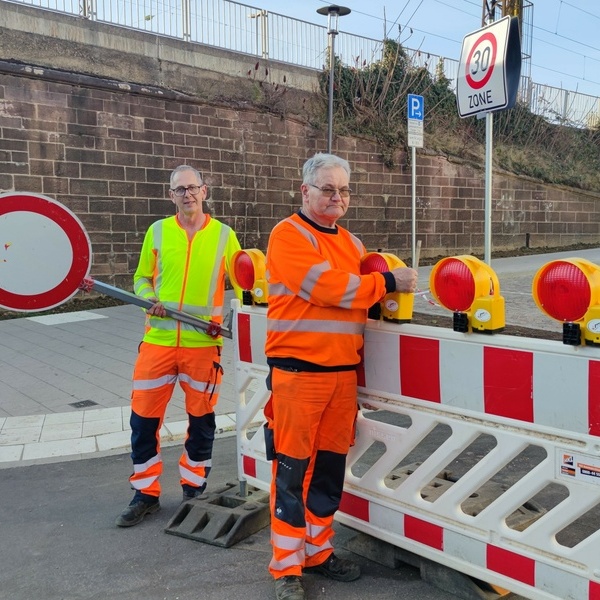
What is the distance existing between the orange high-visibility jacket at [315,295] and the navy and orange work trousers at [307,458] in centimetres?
12

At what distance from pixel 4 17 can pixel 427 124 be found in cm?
1102

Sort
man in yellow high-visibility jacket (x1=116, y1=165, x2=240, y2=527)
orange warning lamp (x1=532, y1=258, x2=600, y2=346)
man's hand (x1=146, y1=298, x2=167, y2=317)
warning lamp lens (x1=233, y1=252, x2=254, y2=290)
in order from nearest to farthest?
orange warning lamp (x1=532, y1=258, x2=600, y2=346) → warning lamp lens (x1=233, y1=252, x2=254, y2=290) → man's hand (x1=146, y1=298, x2=167, y2=317) → man in yellow high-visibility jacket (x1=116, y1=165, x2=240, y2=527)

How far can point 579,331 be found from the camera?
7.36ft

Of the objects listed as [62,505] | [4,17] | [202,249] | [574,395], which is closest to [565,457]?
[574,395]

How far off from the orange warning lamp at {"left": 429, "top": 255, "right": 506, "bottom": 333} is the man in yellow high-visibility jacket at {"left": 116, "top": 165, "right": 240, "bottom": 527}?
1.68m

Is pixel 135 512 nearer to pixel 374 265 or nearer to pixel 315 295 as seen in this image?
pixel 315 295

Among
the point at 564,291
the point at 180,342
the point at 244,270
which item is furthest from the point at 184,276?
the point at 564,291

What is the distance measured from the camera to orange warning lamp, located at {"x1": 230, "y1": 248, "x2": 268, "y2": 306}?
350 cm

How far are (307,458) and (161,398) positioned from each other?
121 cm

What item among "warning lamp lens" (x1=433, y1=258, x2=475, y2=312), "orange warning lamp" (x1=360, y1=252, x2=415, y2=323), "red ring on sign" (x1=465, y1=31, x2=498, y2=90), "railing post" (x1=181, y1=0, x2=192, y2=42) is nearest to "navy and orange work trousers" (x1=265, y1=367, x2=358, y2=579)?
"orange warning lamp" (x1=360, y1=252, x2=415, y2=323)

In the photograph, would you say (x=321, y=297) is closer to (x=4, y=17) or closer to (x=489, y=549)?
(x=489, y=549)

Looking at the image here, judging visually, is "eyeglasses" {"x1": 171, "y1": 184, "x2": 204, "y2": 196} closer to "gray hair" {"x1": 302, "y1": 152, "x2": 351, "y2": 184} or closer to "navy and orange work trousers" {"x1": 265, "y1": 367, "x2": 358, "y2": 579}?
"gray hair" {"x1": 302, "y1": 152, "x2": 351, "y2": 184}

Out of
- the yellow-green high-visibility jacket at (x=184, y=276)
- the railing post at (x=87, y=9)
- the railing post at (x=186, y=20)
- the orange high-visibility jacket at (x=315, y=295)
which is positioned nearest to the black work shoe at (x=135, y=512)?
the yellow-green high-visibility jacket at (x=184, y=276)

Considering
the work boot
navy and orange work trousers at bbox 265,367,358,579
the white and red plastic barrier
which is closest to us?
the white and red plastic barrier
